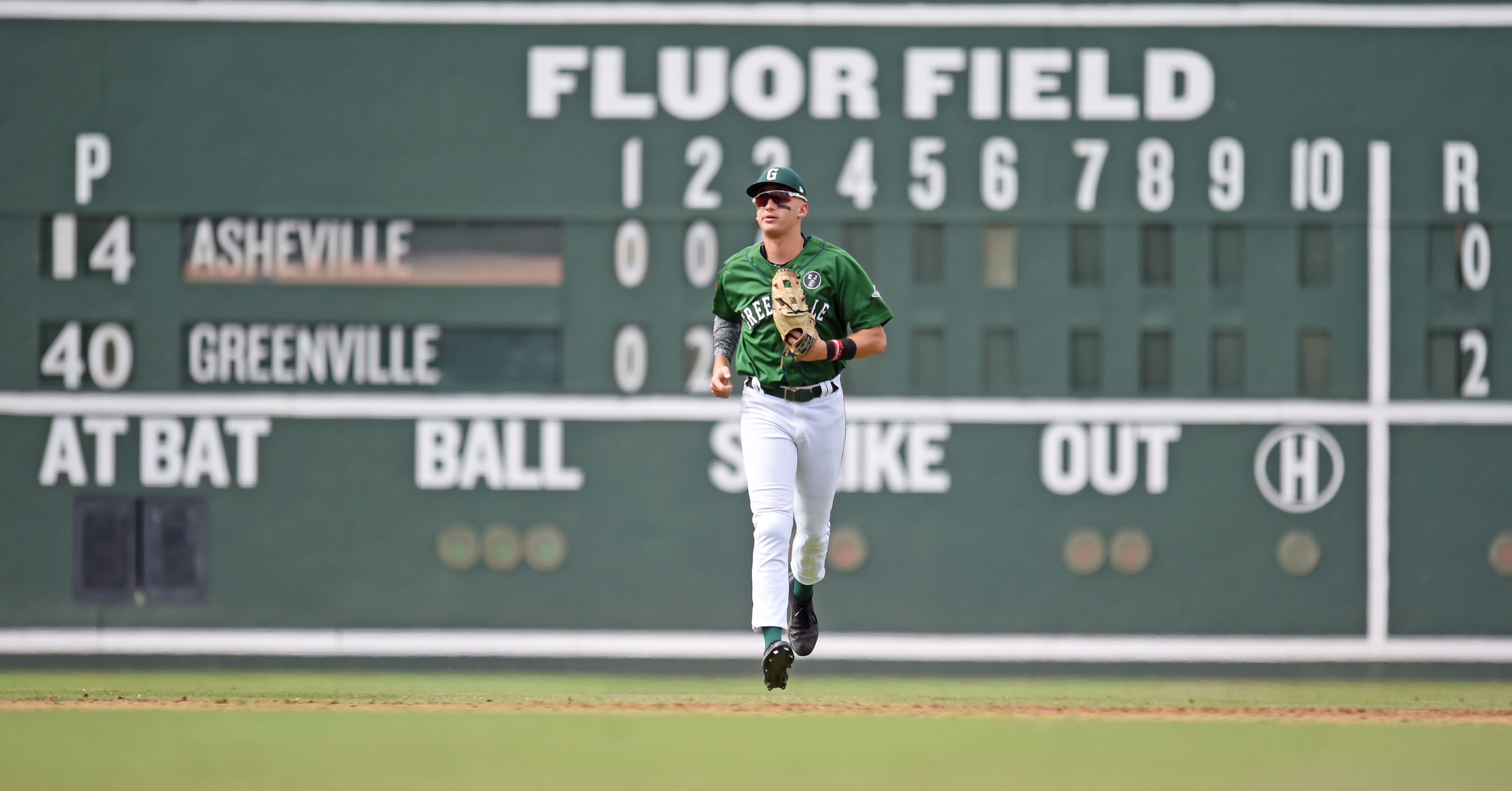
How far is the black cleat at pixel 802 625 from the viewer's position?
22.4ft

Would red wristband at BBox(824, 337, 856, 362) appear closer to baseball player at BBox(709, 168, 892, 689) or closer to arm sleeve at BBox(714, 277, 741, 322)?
baseball player at BBox(709, 168, 892, 689)

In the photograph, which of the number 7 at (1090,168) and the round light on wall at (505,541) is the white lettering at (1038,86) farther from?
the round light on wall at (505,541)

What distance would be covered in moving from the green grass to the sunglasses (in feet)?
6.51

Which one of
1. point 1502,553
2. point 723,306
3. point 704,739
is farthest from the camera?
point 1502,553

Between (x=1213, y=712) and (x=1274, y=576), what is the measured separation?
1176 millimetres

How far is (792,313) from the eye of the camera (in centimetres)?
616

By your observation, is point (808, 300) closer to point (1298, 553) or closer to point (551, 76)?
point (551, 76)

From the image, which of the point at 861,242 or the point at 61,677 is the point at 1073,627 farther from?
the point at 61,677

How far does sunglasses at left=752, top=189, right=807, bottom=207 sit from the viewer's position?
624 centimetres

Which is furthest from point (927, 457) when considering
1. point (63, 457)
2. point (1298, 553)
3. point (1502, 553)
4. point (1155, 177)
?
point (63, 457)

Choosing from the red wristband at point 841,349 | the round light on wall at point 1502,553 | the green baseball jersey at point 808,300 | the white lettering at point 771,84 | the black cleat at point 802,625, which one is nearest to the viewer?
the red wristband at point 841,349

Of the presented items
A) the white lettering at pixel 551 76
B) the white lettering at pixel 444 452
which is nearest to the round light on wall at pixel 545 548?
the white lettering at pixel 444 452

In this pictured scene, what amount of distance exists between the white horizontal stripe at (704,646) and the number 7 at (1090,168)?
220 centimetres

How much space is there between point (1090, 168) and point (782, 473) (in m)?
3.70
